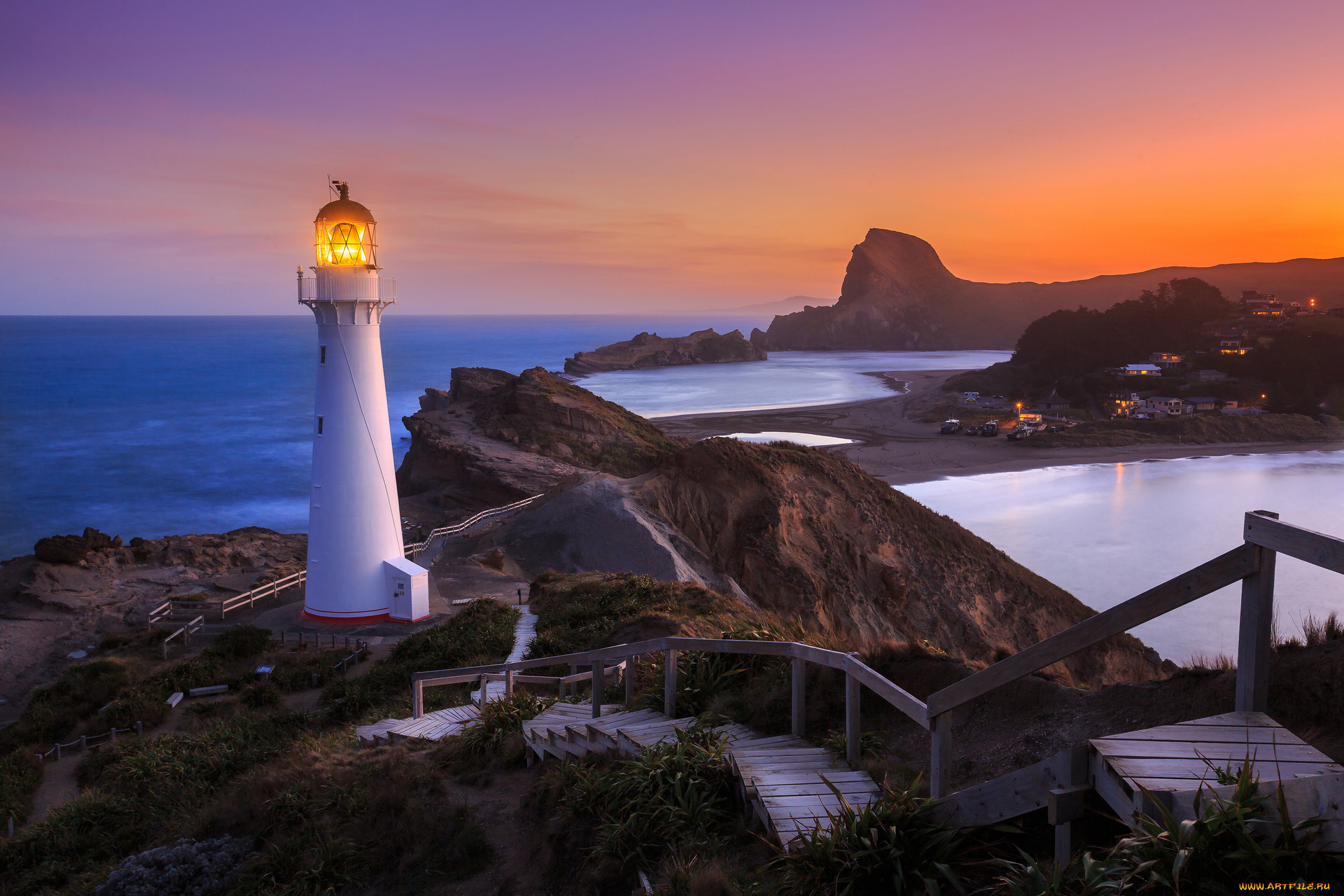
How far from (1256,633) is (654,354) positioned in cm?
18251

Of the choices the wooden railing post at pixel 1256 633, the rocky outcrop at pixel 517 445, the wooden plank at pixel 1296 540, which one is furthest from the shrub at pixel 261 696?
the rocky outcrop at pixel 517 445

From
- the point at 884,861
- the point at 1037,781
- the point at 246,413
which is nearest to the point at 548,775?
the point at 884,861

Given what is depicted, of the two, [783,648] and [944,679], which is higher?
[783,648]

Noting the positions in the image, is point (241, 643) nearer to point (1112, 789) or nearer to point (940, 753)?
point (940, 753)

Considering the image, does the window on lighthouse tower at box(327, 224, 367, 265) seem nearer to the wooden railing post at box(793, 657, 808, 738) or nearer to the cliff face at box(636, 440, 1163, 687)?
the cliff face at box(636, 440, 1163, 687)

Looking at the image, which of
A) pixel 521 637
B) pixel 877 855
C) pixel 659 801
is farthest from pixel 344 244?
pixel 877 855

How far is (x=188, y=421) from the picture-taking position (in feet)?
316

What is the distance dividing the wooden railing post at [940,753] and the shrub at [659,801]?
56.0 inches

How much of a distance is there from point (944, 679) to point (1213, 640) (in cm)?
2593

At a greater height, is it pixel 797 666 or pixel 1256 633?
pixel 1256 633

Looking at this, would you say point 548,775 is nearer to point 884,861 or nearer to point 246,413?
point 884,861

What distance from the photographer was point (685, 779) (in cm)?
559

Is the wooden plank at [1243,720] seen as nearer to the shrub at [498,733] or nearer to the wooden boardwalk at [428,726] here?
the shrub at [498,733]

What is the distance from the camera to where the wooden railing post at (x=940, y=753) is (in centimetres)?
427
